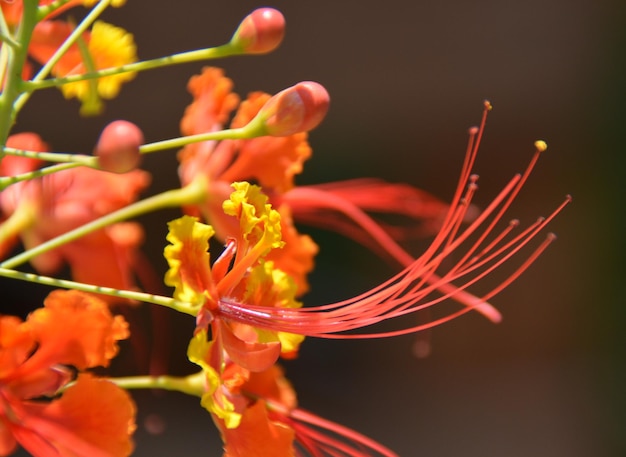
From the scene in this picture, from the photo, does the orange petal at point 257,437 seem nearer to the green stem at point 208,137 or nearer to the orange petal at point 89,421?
the orange petal at point 89,421

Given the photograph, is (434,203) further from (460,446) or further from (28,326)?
(460,446)

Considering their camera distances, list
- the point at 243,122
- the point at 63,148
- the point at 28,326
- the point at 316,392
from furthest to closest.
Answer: the point at 316,392 < the point at 63,148 < the point at 243,122 < the point at 28,326

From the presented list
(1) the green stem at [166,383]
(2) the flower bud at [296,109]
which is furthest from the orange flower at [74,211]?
(2) the flower bud at [296,109]

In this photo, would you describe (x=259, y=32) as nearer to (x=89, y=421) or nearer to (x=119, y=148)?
(x=119, y=148)

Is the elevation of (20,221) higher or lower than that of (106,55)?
lower

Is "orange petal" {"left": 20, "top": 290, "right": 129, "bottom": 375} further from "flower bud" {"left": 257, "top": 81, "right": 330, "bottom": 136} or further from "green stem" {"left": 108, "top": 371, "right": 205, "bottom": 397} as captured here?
"flower bud" {"left": 257, "top": 81, "right": 330, "bottom": 136}

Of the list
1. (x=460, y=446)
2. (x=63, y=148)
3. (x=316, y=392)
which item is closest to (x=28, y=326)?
(x=63, y=148)

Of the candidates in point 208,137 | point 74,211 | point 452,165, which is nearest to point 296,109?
point 208,137
